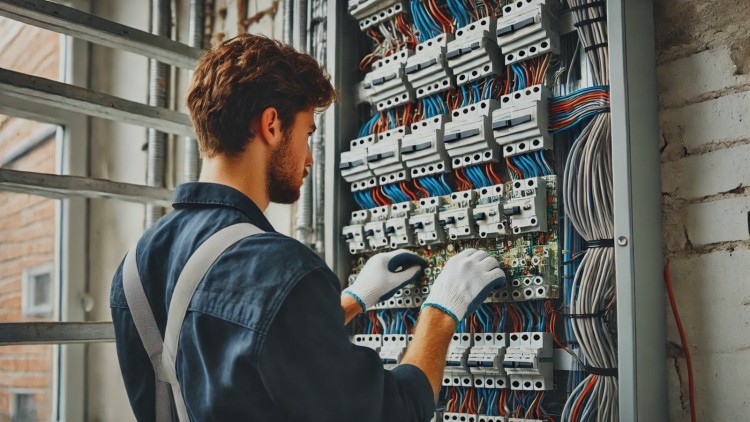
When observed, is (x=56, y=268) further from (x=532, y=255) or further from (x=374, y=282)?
(x=532, y=255)

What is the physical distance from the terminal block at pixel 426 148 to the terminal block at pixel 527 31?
0.23m

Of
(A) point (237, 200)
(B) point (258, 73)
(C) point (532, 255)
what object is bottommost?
(C) point (532, 255)

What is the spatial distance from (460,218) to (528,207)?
18 centimetres

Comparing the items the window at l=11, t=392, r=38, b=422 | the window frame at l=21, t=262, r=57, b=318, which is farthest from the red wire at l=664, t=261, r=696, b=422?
the window at l=11, t=392, r=38, b=422

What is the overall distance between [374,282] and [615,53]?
0.74 metres

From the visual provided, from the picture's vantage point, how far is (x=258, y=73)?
4.39 feet

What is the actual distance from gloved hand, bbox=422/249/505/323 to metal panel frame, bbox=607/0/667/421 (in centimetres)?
27

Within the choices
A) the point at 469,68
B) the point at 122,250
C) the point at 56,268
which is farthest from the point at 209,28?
the point at 469,68

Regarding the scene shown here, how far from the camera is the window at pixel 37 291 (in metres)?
3.11

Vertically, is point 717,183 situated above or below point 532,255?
above

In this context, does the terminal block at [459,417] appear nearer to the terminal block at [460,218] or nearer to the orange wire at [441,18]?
the terminal block at [460,218]

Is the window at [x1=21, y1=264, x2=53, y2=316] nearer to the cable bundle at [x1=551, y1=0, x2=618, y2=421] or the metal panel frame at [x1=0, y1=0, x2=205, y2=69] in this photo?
the metal panel frame at [x1=0, y1=0, x2=205, y2=69]

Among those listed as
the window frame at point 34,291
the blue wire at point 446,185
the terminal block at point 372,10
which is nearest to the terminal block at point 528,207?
the blue wire at point 446,185

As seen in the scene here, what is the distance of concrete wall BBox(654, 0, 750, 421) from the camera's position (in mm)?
1436
